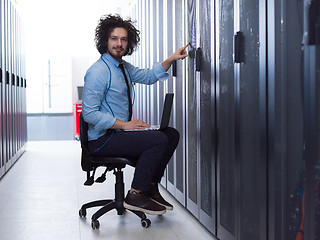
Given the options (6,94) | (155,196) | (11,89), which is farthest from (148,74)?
(11,89)

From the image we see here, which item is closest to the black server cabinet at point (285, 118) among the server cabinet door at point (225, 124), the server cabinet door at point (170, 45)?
the server cabinet door at point (225, 124)

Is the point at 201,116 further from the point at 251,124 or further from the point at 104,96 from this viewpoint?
the point at 251,124

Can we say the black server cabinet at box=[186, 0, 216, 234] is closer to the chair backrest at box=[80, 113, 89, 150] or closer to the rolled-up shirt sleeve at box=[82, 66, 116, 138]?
the rolled-up shirt sleeve at box=[82, 66, 116, 138]

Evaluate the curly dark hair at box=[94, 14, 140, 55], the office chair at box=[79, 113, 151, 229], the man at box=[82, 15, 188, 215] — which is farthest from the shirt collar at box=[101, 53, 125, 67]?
the office chair at box=[79, 113, 151, 229]

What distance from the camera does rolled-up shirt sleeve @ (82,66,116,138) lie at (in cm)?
304

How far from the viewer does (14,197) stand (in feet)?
13.8

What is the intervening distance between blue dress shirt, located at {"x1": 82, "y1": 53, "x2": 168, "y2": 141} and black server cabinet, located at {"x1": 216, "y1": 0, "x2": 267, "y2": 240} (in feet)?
2.70

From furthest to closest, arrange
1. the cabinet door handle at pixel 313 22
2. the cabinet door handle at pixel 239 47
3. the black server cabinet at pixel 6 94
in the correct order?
the black server cabinet at pixel 6 94 → the cabinet door handle at pixel 239 47 → the cabinet door handle at pixel 313 22

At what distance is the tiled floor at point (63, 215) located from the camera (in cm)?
296

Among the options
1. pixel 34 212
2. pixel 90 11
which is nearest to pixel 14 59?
pixel 34 212

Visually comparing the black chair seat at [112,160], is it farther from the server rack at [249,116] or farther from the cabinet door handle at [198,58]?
the cabinet door handle at [198,58]

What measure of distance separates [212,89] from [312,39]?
1.23 metres

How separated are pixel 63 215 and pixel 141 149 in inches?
36.8

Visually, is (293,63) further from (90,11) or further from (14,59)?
(90,11)
